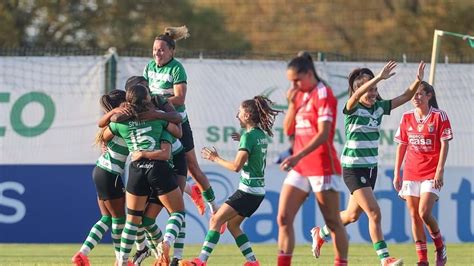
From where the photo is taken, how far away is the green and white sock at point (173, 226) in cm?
1366

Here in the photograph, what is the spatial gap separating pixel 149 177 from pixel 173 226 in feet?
2.07

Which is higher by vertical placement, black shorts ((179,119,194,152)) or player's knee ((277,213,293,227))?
black shorts ((179,119,194,152))

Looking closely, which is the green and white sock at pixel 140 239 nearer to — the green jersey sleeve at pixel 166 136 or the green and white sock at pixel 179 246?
the green and white sock at pixel 179 246

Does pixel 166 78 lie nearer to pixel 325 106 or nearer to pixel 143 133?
pixel 143 133

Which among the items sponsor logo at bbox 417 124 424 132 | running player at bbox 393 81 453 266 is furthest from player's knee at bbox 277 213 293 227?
sponsor logo at bbox 417 124 424 132

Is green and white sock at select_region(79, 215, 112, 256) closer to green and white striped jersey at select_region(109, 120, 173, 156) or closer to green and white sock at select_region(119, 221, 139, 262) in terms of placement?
green and white sock at select_region(119, 221, 139, 262)

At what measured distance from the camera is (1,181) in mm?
21594

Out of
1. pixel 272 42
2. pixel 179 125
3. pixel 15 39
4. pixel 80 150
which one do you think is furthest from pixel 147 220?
pixel 272 42

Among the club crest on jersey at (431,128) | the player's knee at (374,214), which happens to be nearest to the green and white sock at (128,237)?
the player's knee at (374,214)

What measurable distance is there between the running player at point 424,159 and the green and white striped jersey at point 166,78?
2514 mm

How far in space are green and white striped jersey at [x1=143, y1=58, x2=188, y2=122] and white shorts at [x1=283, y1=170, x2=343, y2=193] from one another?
103 inches

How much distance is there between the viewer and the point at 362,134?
552 inches

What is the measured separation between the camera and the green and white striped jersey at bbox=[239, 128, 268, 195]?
539 inches

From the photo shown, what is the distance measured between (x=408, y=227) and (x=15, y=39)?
1347cm
